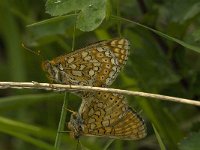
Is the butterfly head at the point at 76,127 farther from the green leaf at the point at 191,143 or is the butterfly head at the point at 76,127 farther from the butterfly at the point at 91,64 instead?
the green leaf at the point at 191,143

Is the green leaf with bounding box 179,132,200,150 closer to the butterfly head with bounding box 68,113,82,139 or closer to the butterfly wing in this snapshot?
the butterfly wing

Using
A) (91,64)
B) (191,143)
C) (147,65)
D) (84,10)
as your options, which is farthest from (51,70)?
(147,65)

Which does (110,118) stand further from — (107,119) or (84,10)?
(84,10)

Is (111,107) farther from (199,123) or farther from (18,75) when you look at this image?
(18,75)

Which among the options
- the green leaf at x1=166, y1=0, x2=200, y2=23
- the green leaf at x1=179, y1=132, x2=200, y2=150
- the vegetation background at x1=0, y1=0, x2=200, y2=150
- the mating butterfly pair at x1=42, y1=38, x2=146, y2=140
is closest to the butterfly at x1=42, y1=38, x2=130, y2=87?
the mating butterfly pair at x1=42, y1=38, x2=146, y2=140

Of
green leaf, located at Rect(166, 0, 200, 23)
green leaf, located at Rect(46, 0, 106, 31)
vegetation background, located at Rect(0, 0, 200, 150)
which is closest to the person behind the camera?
green leaf, located at Rect(46, 0, 106, 31)

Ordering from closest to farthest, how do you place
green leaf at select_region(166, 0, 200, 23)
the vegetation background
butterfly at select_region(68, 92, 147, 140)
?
butterfly at select_region(68, 92, 147, 140)
the vegetation background
green leaf at select_region(166, 0, 200, 23)

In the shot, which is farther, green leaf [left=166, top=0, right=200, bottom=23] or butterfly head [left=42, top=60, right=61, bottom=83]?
green leaf [left=166, top=0, right=200, bottom=23]

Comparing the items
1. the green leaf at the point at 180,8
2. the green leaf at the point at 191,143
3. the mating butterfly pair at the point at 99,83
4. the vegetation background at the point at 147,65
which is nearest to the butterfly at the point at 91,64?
the mating butterfly pair at the point at 99,83
